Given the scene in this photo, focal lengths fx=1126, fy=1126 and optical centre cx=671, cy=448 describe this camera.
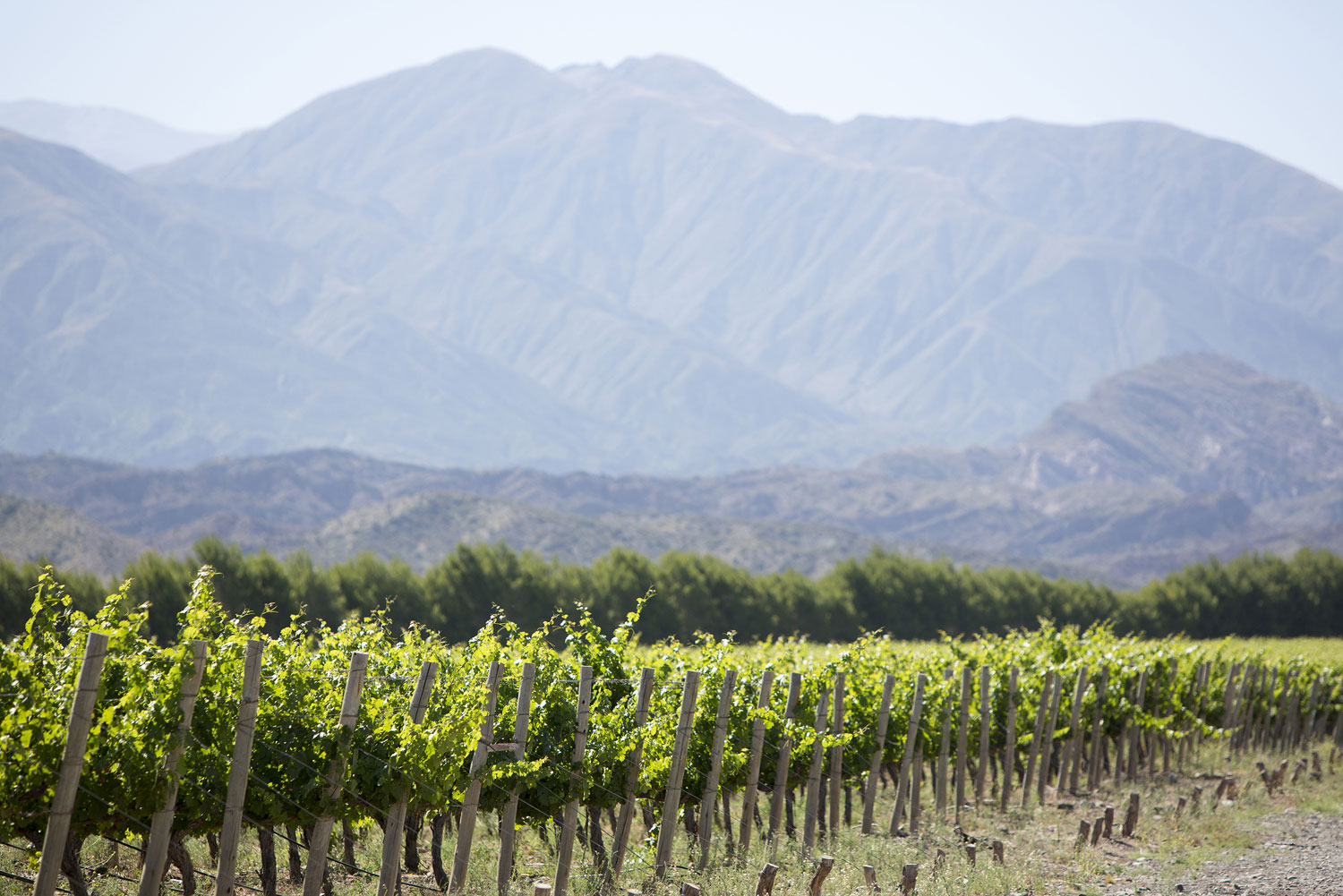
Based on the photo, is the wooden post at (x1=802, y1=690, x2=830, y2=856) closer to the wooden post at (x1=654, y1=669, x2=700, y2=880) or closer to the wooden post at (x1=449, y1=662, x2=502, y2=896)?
the wooden post at (x1=654, y1=669, x2=700, y2=880)

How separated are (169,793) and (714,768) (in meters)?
5.05

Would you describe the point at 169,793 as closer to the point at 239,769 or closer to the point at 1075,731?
the point at 239,769

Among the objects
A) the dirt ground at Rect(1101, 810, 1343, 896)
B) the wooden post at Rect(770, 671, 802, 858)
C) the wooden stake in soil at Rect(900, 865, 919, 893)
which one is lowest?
the dirt ground at Rect(1101, 810, 1343, 896)

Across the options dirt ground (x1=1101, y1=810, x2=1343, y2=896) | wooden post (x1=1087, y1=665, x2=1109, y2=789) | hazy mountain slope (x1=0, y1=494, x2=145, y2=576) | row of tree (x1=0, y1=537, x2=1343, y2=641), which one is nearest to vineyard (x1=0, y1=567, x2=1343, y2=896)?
wooden post (x1=1087, y1=665, x2=1109, y2=789)

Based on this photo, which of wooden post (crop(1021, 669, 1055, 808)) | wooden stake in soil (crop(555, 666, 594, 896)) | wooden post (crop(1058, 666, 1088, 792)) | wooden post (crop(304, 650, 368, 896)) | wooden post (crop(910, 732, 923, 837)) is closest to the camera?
wooden post (crop(304, 650, 368, 896))

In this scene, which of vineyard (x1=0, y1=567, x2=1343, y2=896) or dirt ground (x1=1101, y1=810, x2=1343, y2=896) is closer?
vineyard (x1=0, y1=567, x2=1343, y2=896)

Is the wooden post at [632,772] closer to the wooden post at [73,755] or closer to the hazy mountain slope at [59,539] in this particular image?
the wooden post at [73,755]

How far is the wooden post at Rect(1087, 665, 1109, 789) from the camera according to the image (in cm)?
1761

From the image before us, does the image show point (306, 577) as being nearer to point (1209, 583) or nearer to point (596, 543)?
point (1209, 583)

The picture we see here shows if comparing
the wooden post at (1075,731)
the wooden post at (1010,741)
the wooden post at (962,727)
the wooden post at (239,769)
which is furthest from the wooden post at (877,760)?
the wooden post at (239,769)

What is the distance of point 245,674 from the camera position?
Answer: 7395 millimetres

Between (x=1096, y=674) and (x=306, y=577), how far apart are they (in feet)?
112

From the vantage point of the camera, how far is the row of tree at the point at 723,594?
141 ft

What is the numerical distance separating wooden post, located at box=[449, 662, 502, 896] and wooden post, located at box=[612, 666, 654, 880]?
5.20 feet
